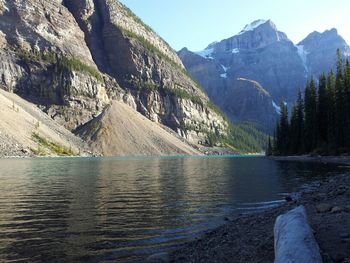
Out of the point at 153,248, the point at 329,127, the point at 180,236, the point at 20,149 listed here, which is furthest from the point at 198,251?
the point at 20,149

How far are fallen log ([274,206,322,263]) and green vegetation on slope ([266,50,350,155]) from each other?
89458 mm

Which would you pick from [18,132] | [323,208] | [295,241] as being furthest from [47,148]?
[295,241]

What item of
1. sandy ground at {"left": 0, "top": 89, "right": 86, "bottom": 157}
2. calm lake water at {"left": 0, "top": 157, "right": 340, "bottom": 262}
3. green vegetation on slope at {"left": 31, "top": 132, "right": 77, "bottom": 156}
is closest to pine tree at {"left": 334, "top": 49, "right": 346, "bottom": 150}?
calm lake water at {"left": 0, "top": 157, "right": 340, "bottom": 262}

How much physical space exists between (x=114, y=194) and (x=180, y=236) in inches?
765

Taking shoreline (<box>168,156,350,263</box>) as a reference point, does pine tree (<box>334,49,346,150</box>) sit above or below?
above

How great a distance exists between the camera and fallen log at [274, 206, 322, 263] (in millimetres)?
11805

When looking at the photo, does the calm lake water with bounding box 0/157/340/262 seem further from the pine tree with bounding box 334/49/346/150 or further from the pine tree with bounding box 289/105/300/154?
the pine tree with bounding box 289/105/300/154

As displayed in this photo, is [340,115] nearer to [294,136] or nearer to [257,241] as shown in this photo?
[294,136]

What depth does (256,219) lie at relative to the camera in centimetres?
2397

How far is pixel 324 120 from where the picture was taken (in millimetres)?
113188

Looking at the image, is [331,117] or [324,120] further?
[324,120]

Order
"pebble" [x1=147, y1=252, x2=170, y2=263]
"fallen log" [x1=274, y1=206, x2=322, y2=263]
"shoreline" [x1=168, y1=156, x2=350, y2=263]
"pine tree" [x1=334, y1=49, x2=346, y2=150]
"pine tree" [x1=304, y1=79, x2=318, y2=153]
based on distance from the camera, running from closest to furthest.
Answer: "fallen log" [x1=274, y1=206, x2=322, y2=263], "shoreline" [x1=168, y1=156, x2=350, y2=263], "pebble" [x1=147, y1=252, x2=170, y2=263], "pine tree" [x1=334, y1=49, x2=346, y2=150], "pine tree" [x1=304, y1=79, x2=318, y2=153]

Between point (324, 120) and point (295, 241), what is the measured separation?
10810 centimetres

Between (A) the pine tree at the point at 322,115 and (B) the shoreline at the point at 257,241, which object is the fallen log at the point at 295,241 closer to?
(B) the shoreline at the point at 257,241
